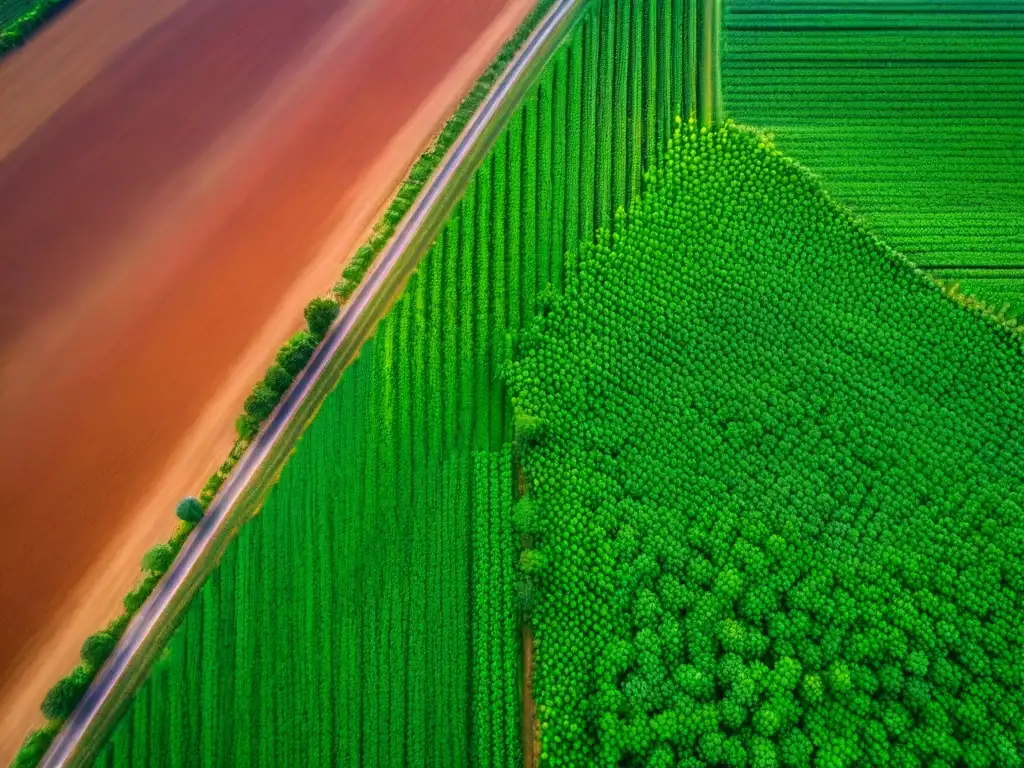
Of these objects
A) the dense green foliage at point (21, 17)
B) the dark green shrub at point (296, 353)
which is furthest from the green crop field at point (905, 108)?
the dense green foliage at point (21, 17)

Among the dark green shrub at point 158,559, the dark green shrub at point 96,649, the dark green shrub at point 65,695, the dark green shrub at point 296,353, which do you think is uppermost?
the dark green shrub at point 296,353

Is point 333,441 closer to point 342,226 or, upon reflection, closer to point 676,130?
point 342,226

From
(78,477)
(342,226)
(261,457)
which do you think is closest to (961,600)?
(261,457)

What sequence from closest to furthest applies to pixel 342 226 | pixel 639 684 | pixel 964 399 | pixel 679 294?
pixel 639 684 → pixel 964 399 → pixel 679 294 → pixel 342 226

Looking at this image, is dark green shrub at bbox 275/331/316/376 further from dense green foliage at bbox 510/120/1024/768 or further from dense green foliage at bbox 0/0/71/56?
dense green foliage at bbox 0/0/71/56

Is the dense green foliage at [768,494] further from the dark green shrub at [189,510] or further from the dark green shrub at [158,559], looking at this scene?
the dark green shrub at [158,559]

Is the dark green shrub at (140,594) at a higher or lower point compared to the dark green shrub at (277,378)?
lower

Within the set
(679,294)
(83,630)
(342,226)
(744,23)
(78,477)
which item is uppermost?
(744,23)

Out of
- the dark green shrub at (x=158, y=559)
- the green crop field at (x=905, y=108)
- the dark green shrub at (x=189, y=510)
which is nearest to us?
the dark green shrub at (x=158, y=559)
